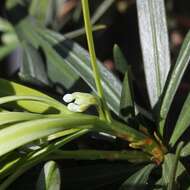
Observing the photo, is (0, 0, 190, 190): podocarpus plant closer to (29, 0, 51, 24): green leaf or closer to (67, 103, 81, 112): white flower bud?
(67, 103, 81, 112): white flower bud

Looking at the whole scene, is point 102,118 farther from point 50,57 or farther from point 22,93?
point 50,57

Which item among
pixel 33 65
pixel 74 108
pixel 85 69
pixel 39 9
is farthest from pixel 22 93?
pixel 39 9

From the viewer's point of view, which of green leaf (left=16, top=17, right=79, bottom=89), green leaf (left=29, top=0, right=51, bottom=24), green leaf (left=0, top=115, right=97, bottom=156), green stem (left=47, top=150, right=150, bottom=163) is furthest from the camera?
green leaf (left=29, top=0, right=51, bottom=24)

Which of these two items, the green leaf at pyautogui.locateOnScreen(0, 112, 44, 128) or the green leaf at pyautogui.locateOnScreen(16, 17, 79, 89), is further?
the green leaf at pyautogui.locateOnScreen(16, 17, 79, 89)

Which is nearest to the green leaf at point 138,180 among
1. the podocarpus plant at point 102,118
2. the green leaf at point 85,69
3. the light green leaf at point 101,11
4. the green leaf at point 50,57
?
the podocarpus plant at point 102,118

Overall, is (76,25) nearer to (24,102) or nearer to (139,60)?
(139,60)

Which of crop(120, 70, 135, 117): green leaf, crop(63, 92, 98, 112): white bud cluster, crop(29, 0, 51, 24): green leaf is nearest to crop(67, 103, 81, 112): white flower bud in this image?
crop(63, 92, 98, 112): white bud cluster
